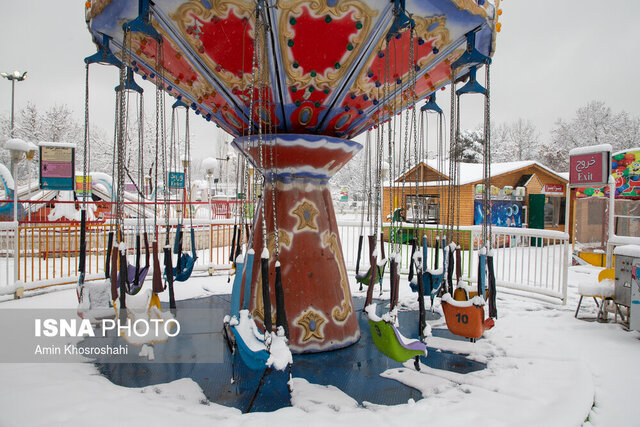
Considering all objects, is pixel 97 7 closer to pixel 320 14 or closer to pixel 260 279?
pixel 320 14

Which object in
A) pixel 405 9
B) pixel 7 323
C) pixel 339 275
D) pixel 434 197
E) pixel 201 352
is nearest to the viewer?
pixel 405 9

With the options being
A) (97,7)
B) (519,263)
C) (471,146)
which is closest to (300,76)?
(97,7)

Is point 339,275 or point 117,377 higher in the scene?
point 339,275

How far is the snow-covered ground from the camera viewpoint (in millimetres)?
2410

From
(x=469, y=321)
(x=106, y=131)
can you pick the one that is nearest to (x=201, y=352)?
(x=469, y=321)

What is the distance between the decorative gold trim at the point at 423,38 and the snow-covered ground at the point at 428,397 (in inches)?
94.5

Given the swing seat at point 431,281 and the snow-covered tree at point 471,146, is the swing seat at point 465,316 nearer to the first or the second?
the swing seat at point 431,281

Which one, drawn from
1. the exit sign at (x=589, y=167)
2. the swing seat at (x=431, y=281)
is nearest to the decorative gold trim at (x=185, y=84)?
the swing seat at (x=431, y=281)

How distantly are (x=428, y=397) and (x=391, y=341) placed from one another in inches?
19.8

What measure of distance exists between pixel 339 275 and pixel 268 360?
5.15 feet

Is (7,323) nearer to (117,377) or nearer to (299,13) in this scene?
(117,377)

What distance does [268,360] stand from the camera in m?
2.41

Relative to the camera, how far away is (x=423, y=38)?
116 inches

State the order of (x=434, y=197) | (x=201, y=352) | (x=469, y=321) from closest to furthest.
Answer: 1. (x=469, y=321)
2. (x=201, y=352)
3. (x=434, y=197)
